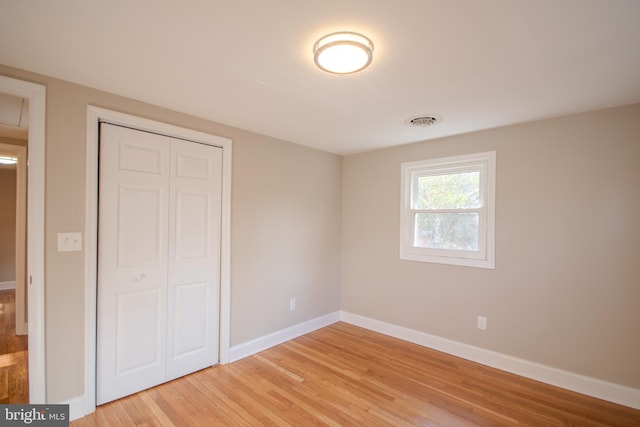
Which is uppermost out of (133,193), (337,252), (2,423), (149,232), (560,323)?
(133,193)

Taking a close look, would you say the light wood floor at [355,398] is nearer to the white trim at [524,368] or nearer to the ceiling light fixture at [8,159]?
the white trim at [524,368]

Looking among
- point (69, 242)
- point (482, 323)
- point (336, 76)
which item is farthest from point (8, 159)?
point (482, 323)

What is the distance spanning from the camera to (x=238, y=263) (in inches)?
119

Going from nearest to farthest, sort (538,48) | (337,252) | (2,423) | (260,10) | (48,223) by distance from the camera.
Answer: (260,10) → (538,48) → (2,423) → (48,223) → (337,252)

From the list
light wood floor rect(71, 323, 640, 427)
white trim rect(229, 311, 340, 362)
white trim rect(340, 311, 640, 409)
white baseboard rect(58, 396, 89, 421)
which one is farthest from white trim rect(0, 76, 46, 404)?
white trim rect(340, 311, 640, 409)

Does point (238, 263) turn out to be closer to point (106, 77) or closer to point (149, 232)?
point (149, 232)

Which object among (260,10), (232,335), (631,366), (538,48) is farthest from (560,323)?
(260,10)

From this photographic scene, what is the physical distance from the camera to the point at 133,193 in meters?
2.34

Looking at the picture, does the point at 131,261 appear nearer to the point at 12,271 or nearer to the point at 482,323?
the point at 482,323

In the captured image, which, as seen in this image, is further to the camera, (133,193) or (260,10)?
(133,193)

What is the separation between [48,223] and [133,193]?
0.55 m

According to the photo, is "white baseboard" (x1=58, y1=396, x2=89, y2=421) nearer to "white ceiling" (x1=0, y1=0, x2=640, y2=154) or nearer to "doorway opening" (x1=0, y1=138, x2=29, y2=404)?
"doorway opening" (x1=0, y1=138, x2=29, y2=404)

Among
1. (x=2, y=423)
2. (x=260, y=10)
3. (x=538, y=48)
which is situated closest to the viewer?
(x=260, y=10)

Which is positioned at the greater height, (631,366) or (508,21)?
(508,21)
